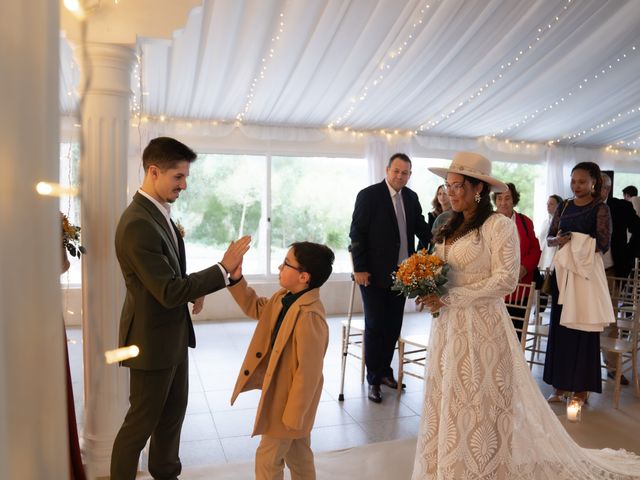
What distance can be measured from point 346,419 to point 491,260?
75.5 inches

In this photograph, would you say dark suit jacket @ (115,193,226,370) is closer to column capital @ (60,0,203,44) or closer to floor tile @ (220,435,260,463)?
column capital @ (60,0,203,44)

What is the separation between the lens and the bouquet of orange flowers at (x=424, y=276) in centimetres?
252

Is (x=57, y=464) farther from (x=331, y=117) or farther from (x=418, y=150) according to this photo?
(x=418, y=150)

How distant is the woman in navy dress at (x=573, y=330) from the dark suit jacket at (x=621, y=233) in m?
1.71

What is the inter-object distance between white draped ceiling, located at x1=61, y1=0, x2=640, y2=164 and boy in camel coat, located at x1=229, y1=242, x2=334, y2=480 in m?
2.45

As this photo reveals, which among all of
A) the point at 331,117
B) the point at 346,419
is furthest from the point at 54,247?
the point at 331,117

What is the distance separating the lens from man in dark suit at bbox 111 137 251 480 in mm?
2121

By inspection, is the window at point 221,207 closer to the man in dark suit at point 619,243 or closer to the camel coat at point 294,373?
the man in dark suit at point 619,243

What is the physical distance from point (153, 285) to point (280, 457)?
2.97 feet

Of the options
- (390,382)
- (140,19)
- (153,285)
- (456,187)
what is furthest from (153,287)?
(390,382)

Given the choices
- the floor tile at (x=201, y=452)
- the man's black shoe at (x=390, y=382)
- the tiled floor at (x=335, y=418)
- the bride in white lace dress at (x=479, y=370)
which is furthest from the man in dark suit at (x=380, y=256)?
the bride in white lace dress at (x=479, y=370)

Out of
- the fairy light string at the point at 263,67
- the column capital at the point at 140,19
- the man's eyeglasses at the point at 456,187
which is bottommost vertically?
the man's eyeglasses at the point at 456,187

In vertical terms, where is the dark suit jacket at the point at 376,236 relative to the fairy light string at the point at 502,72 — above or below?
below

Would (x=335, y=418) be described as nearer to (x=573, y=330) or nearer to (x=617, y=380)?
(x=573, y=330)
